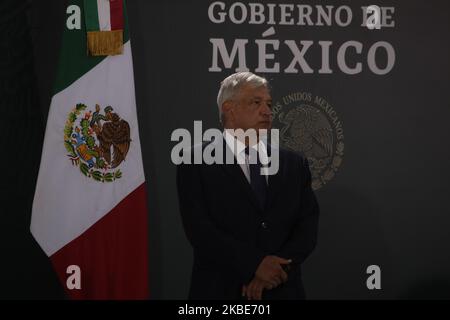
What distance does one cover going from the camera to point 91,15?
3.33 m

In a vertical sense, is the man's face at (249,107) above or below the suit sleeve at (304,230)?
above

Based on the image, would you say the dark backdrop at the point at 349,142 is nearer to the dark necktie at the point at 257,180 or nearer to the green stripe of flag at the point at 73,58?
the green stripe of flag at the point at 73,58

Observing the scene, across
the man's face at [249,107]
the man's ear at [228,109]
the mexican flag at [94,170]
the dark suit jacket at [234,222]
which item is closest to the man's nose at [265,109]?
the man's face at [249,107]

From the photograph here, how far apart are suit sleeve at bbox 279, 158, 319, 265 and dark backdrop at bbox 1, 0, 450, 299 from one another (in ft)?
3.42

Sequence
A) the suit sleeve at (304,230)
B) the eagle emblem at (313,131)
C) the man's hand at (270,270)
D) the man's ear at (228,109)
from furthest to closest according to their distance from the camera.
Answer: the eagle emblem at (313,131) < the man's ear at (228,109) < the suit sleeve at (304,230) < the man's hand at (270,270)

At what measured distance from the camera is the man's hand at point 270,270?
245 cm

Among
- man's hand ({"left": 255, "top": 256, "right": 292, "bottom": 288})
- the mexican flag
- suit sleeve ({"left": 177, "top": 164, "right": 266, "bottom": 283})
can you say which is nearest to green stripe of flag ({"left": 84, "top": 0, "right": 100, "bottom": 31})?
the mexican flag

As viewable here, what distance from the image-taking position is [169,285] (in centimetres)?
361

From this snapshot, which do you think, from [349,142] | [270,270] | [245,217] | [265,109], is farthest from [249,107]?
[349,142]

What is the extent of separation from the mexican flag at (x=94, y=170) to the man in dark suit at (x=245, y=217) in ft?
2.72

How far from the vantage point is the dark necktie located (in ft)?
8.48

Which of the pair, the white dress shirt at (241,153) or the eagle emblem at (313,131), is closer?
the white dress shirt at (241,153)

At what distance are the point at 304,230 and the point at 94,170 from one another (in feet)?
4.08

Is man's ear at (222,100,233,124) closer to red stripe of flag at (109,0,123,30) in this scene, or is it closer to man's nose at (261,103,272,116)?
man's nose at (261,103,272,116)
